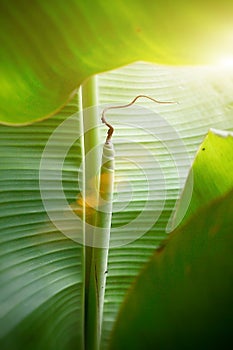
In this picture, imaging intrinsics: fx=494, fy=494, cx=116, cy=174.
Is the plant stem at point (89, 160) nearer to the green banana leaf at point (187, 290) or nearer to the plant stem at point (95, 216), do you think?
the plant stem at point (95, 216)

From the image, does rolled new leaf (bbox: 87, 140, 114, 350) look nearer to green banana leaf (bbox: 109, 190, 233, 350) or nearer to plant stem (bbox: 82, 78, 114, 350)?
plant stem (bbox: 82, 78, 114, 350)

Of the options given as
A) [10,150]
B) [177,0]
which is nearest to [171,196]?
[10,150]

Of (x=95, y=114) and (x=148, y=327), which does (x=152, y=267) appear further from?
(x=95, y=114)

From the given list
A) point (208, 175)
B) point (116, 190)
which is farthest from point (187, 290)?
point (116, 190)

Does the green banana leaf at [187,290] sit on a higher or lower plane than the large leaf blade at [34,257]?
lower

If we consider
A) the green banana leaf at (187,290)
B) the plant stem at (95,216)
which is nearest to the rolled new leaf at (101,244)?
the plant stem at (95,216)

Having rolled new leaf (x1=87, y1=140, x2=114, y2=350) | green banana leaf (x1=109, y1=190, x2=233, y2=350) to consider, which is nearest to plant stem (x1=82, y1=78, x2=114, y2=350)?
rolled new leaf (x1=87, y1=140, x2=114, y2=350)

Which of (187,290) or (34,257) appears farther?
(34,257)

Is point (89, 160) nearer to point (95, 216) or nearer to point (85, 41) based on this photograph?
point (95, 216)

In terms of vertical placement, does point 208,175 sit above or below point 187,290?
above
